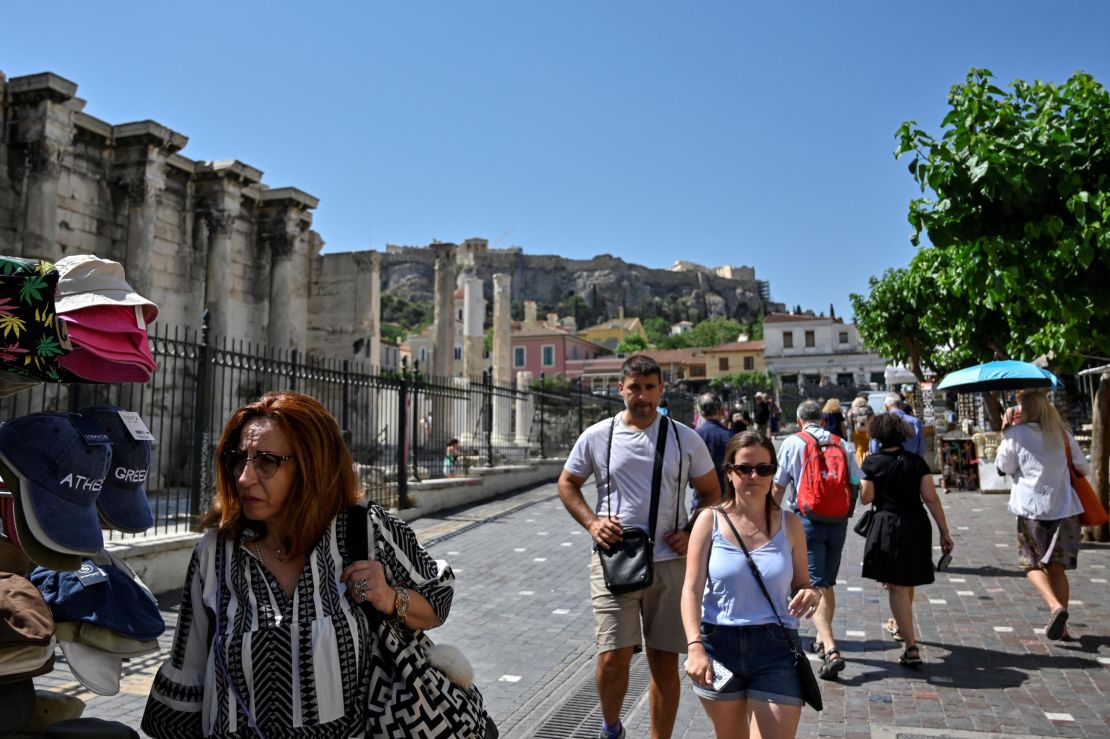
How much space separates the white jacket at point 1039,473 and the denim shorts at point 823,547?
5.15 feet

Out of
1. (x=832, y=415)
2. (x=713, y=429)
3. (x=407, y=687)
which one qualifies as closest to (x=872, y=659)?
(x=713, y=429)

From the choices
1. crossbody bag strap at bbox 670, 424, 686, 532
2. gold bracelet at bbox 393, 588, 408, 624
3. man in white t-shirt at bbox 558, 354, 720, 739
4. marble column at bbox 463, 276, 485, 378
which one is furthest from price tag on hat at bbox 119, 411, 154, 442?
marble column at bbox 463, 276, 485, 378

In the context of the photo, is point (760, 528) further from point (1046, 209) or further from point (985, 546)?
point (985, 546)

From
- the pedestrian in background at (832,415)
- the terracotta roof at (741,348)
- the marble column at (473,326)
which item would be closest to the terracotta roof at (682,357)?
the terracotta roof at (741,348)

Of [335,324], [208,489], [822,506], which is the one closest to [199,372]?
[208,489]

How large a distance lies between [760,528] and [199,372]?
6438 mm

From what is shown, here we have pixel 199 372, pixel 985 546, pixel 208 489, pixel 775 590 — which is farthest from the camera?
pixel 985 546

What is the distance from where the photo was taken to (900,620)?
18.8 ft

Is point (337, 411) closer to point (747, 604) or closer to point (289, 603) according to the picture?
point (747, 604)

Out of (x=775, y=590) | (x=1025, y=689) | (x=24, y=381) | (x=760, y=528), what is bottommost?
(x=1025, y=689)

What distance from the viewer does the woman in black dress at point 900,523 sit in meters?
5.71

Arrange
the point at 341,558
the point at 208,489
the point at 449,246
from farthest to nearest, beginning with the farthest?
the point at 449,246, the point at 208,489, the point at 341,558

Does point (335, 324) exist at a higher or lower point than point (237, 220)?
lower

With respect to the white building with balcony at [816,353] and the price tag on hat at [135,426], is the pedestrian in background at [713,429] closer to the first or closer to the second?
the price tag on hat at [135,426]
